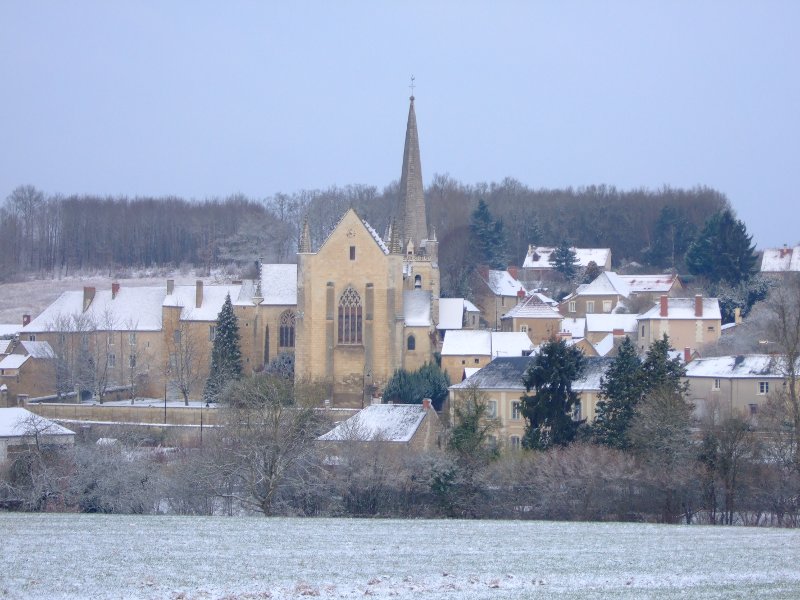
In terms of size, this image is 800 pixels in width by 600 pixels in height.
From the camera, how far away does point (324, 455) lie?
117 feet

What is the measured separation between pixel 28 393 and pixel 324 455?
28.9 metres

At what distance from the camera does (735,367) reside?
48875 mm

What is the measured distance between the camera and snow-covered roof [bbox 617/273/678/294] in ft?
259

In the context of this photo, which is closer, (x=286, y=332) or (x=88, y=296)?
(x=286, y=332)

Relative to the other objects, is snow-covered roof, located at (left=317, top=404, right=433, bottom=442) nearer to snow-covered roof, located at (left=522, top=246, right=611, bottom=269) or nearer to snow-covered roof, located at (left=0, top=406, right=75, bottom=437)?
snow-covered roof, located at (left=0, top=406, right=75, bottom=437)

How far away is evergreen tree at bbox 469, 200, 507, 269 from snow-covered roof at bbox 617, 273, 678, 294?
34.2 ft

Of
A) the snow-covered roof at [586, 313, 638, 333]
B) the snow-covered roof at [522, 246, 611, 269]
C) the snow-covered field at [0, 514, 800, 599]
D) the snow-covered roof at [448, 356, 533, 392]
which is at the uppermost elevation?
the snow-covered roof at [522, 246, 611, 269]

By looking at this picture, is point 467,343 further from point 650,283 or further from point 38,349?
point 650,283

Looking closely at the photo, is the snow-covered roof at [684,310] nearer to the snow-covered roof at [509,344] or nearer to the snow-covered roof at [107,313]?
the snow-covered roof at [509,344]

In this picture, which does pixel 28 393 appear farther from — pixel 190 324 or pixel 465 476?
pixel 465 476

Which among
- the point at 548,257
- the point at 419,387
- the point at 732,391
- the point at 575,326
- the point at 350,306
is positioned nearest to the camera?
the point at 732,391

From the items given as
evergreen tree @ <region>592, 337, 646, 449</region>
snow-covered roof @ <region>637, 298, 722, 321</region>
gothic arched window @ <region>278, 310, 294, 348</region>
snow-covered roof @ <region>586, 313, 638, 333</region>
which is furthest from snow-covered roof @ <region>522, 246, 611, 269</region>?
evergreen tree @ <region>592, 337, 646, 449</region>

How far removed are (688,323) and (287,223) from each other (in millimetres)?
55450

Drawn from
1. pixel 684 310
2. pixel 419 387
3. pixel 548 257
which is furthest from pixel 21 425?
pixel 548 257
